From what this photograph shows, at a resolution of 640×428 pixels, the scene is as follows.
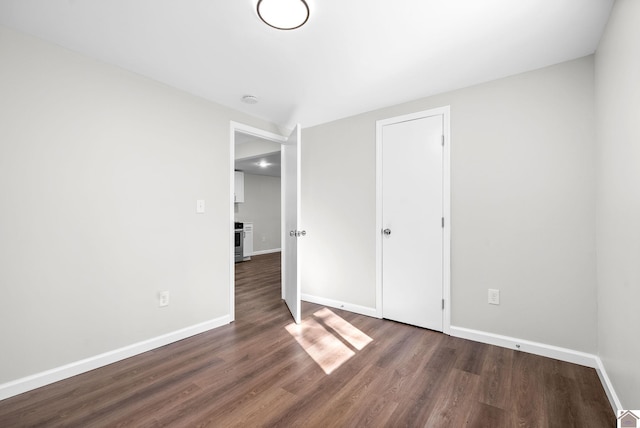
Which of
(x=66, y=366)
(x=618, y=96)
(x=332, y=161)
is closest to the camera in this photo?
(x=618, y=96)

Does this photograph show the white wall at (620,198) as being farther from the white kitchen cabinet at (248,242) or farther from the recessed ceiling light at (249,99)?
the white kitchen cabinet at (248,242)

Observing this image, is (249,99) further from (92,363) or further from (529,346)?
(529,346)

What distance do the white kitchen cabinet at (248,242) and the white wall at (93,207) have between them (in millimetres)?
4053

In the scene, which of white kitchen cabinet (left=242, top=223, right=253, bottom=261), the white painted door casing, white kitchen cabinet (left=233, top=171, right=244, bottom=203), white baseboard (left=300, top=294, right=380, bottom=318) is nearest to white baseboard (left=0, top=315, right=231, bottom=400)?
the white painted door casing

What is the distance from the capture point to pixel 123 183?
7.15ft

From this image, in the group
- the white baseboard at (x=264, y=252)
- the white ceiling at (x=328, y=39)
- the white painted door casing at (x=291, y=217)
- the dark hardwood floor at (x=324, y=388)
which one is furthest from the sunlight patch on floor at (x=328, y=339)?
the white baseboard at (x=264, y=252)

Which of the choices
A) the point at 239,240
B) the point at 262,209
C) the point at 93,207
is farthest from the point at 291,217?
the point at 262,209

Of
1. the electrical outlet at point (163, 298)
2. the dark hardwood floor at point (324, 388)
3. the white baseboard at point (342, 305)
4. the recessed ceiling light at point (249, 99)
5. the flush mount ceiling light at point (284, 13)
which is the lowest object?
the dark hardwood floor at point (324, 388)

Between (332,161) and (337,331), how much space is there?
1.93 meters

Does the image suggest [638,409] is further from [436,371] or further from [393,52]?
[393,52]

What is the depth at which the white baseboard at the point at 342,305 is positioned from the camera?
3.08m

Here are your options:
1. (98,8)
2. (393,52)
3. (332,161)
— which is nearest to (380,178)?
(332,161)

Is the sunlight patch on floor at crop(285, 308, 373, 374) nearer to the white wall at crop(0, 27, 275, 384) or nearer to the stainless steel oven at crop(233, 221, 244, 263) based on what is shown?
the white wall at crop(0, 27, 275, 384)

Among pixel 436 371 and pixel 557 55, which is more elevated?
pixel 557 55
